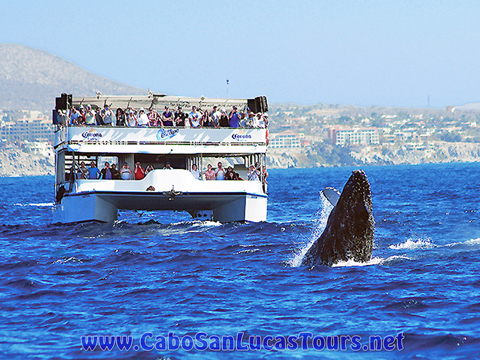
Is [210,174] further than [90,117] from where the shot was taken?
No

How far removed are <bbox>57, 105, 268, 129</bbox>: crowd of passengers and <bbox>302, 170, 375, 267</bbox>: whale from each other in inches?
506

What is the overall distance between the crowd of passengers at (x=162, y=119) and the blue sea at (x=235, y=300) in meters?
6.34

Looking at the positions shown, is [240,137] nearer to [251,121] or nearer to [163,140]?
[251,121]

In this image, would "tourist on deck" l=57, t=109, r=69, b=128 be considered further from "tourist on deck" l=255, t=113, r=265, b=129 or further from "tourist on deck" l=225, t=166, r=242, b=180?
A: "tourist on deck" l=255, t=113, r=265, b=129

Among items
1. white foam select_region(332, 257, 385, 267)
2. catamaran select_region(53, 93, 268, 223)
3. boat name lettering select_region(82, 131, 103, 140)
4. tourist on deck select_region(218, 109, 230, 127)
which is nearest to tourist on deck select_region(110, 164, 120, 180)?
catamaran select_region(53, 93, 268, 223)

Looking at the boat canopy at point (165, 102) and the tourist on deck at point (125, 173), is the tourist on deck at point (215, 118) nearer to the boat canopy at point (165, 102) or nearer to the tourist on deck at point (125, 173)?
the boat canopy at point (165, 102)

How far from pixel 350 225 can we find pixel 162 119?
15896mm

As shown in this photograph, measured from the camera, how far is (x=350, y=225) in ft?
36.3

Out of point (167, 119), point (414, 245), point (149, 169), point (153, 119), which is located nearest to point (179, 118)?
point (167, 119)

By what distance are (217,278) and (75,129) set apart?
1237 cm

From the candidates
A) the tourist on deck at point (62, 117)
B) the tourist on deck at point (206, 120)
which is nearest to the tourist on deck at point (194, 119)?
the tourist on deck at point (206, 120)

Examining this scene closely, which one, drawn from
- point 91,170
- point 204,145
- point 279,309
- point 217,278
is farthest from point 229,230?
point 279,309

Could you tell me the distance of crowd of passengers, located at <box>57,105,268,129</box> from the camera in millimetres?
24938

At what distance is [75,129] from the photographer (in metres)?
24.1
